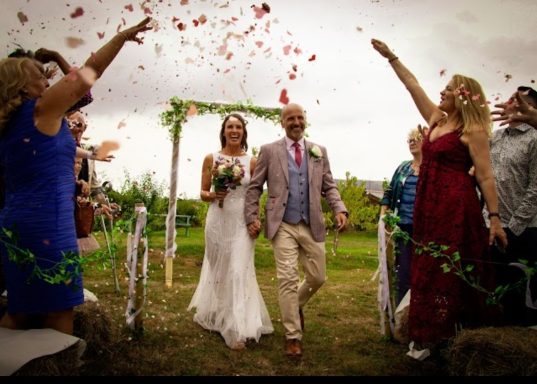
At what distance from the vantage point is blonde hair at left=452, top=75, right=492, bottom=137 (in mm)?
4383

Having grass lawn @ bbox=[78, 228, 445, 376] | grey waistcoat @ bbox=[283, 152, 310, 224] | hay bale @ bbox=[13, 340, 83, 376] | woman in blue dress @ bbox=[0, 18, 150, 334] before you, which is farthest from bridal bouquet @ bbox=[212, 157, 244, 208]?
hay bale @ bbox=[13, 340, 83, 376]

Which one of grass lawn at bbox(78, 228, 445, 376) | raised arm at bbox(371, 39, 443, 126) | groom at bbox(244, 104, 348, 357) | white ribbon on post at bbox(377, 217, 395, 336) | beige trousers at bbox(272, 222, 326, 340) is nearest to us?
grass lawn at bbox(78, 228, 445, 376)

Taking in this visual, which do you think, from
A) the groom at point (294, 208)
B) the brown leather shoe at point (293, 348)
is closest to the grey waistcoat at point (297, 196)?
the groom at point (294, 208)

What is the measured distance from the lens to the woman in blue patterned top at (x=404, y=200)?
6.19m

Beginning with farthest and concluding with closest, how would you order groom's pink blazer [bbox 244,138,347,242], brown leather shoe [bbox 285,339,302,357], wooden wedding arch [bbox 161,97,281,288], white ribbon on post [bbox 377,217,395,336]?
wooden wedding arch [bbox 161,97,281,288], white ribbon on post [bbox 377,217,395,336], groom's pink blazer [bbox 244,138,347,242], brown leather shoe [bbox 285,339,302,357]

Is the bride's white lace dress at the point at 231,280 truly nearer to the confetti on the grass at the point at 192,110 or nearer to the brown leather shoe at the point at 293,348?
the brown leather shoe at the point at 293,348

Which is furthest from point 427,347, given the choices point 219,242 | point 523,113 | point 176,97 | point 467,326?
point 176,97

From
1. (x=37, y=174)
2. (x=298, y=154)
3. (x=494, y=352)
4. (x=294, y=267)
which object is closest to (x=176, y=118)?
(x=298, y=154)

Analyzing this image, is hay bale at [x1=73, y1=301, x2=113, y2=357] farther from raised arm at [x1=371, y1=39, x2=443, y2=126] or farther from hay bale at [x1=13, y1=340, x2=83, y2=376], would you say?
raised arm at [x1=371, y1=39, x2=443, y2=126]

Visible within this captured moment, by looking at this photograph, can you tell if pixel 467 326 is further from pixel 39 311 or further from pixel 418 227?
pixel 39 311

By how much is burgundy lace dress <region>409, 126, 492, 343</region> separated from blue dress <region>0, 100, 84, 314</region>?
2.90 meters

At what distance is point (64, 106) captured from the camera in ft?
11.2

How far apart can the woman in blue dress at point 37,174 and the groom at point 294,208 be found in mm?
2319

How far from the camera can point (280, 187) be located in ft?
18.2
